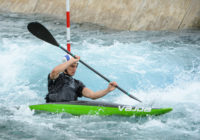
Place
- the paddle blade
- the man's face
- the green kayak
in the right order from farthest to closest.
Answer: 1. the paddle blade
2. the green kayak
3. the man's face

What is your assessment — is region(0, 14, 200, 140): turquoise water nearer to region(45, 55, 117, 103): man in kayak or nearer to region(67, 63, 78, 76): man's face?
region(45, 55, 117, 103): man in kayak

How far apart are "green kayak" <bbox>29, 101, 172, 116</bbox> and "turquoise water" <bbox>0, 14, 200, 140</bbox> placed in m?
0.08

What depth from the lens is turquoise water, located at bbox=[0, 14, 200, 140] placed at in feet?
14.4

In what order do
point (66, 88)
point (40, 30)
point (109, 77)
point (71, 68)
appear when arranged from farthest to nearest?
point (109, 77) → point (40, 30) → point (66, 88) → point (71, 68)

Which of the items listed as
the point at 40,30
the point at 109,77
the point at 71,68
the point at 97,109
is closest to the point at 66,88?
the point at 71,68

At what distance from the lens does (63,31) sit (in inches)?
375

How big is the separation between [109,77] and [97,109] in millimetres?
2013

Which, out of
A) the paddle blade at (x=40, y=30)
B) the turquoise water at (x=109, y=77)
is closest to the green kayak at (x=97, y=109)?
the turquoise water at (x=109, y=77)

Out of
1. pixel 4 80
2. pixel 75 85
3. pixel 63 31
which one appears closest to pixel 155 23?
pixel 63 31

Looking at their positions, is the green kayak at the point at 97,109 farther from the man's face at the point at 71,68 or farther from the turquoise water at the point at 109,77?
the man's face at the point at 71,68

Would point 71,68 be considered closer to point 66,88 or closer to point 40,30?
point 66,88

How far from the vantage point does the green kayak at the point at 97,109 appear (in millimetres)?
4551

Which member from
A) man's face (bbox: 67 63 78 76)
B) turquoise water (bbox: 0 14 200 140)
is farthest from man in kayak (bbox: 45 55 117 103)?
turquoise water (bbox: 0 14 200 140)

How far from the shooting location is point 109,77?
259 inches
